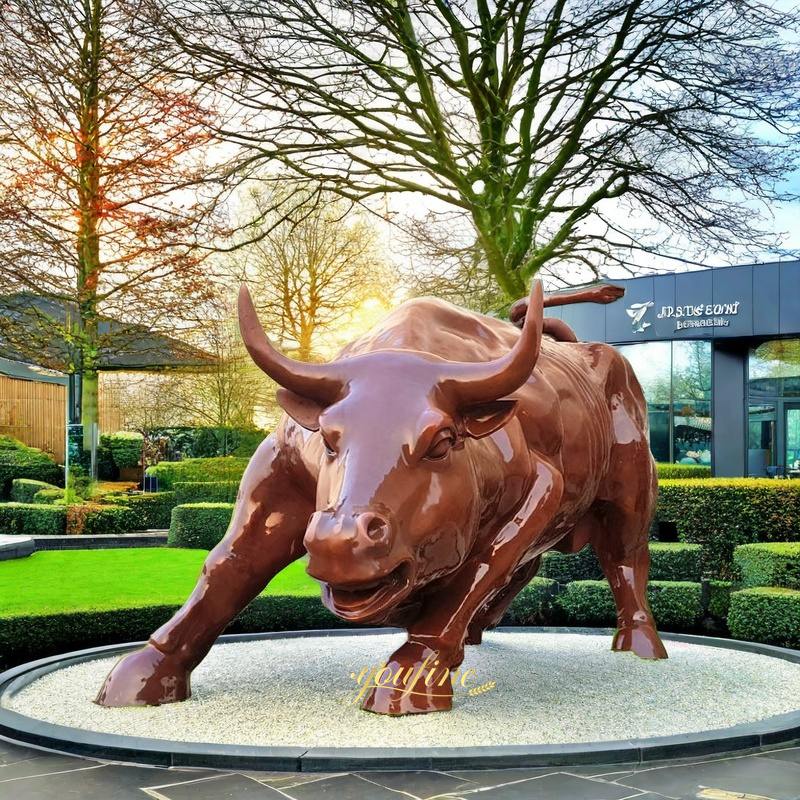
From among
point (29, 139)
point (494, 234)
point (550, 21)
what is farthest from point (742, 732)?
point (29, 139)

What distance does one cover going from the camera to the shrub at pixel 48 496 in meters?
24.0

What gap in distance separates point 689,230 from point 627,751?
15486 mm

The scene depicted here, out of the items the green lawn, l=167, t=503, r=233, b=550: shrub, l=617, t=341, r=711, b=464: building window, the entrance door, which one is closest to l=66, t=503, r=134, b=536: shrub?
the green lawn

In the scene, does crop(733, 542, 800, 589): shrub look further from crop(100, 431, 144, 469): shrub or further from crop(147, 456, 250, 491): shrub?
crop(100, 431, 144, 469): shrub

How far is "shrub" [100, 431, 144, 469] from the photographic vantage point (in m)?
33.4

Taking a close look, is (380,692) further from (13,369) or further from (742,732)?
(13,369)

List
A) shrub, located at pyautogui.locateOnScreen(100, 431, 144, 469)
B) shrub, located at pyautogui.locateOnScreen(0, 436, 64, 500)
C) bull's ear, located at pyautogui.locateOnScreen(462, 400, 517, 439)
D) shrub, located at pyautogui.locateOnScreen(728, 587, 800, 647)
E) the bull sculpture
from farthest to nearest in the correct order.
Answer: shrub, located at pyautogui.locateOnScreen(100, 431, 144, 469) → shrub, located at pyautogui.locateOnScreen(0, 436, 64, 500) → shrub, located at pyautogui.locateOnScreen(728, 587, 800, 647) → bull's ear, located at pyautogui.locateOnScreen(462, 400, 517, 439) → the bull sculpture

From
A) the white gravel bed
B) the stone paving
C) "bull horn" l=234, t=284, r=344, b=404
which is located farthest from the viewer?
the white gravel bed

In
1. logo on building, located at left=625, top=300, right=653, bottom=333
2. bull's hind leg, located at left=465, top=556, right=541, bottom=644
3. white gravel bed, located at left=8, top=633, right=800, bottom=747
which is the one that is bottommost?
white gravel bed, located at left=8, top=633, right=800, bottom=747

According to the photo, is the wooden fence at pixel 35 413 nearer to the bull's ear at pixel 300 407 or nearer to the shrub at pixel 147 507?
the shrub at pixel 147 507

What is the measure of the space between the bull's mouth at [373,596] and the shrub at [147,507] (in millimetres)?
18193

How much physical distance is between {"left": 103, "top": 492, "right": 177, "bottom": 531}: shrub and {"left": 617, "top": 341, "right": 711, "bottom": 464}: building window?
50.3ft

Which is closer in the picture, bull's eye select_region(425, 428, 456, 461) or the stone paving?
the stone paving

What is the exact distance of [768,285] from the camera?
1149 inches
